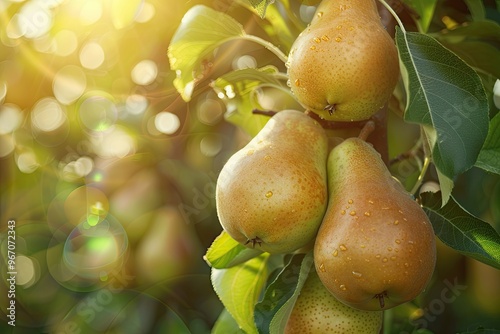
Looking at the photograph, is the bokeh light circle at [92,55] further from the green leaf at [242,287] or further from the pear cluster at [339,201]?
the pear cluster at [339,201]

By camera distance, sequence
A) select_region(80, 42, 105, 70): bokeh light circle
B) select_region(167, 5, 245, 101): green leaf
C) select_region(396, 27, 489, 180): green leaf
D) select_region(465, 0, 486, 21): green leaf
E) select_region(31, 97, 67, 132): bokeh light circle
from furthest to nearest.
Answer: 1. select_region(31, 97, 67, 132): bokeh light circle
2. select_region(80, 42, 105, 70): bokeh light circle
3. select_region(465, 0, 486, 21): green leaf
4. select_region(167, 5, 245, 101): green leaf
5. select_region(396, 27, 489, 180): green leaf

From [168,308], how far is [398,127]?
923mm

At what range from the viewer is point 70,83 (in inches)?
83.0

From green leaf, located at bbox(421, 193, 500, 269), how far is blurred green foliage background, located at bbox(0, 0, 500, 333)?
808mm

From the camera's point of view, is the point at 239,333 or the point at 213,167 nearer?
the point at 239,333

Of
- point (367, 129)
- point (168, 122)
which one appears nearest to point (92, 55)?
point (168, 122)

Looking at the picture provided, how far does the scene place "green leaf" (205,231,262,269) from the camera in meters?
1.13

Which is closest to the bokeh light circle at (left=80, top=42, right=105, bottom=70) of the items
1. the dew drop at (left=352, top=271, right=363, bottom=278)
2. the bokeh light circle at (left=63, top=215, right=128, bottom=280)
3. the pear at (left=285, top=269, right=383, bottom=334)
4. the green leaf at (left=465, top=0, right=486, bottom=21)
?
the bokeh light circle at (left=63, top=215, right=128, bottom=280)

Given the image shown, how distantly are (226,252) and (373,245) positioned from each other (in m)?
0.37

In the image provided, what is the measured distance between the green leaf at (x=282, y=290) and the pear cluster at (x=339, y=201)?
0.12 ft

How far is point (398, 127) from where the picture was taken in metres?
1.68

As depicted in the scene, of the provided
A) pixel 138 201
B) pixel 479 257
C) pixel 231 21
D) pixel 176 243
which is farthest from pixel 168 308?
pixel 479 257

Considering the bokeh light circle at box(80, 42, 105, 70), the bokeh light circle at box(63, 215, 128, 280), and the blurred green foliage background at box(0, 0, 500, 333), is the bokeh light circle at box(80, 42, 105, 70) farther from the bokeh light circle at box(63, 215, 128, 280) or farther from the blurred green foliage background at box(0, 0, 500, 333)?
the bokeh light circle at box(63, 215, 128, 280)

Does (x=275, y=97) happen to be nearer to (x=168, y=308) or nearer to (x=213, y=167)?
(x=213, y=167)
